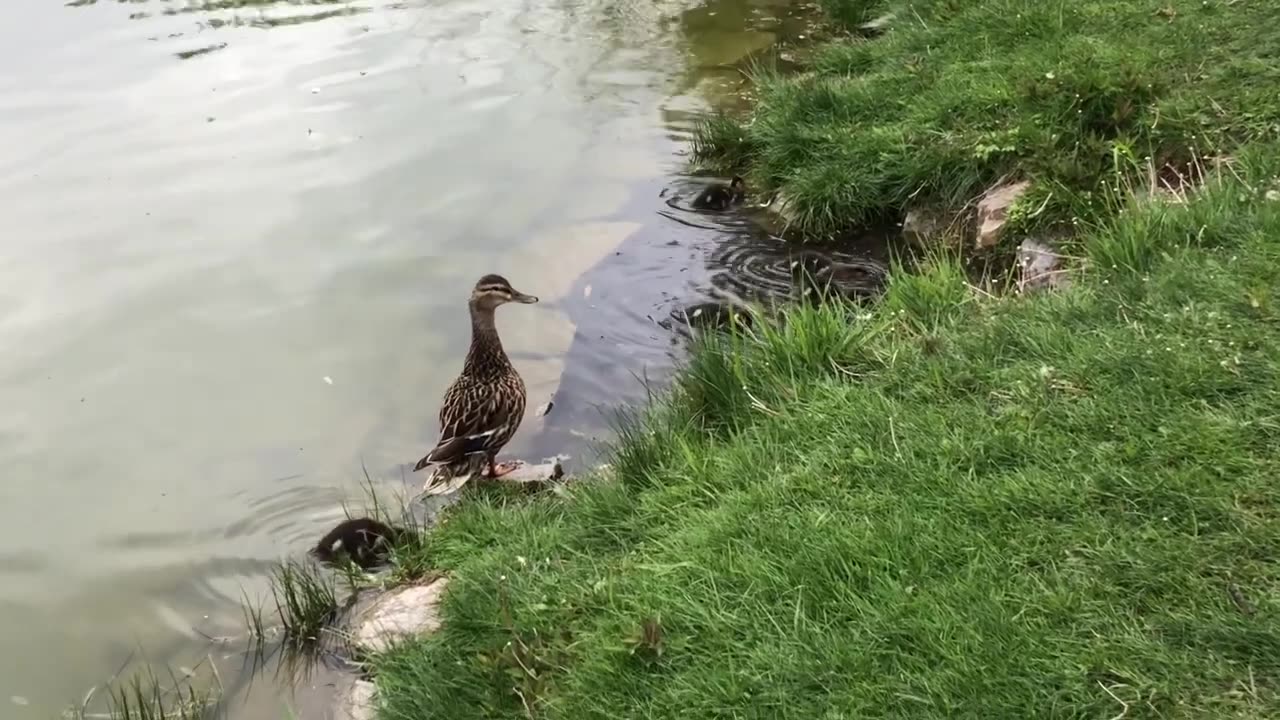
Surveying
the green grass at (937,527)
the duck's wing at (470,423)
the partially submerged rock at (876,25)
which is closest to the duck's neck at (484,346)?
the duck's wing at (470,423)

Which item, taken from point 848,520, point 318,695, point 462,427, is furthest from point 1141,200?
point 318,695

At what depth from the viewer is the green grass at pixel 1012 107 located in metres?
6.49

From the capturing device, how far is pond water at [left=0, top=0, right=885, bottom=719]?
19.0 feet

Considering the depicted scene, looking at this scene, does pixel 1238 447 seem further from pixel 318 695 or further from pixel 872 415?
pixel 318 695

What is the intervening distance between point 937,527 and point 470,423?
304 centimetres

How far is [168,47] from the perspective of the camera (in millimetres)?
13156

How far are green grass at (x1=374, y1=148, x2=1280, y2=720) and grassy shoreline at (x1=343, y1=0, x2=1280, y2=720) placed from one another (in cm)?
1

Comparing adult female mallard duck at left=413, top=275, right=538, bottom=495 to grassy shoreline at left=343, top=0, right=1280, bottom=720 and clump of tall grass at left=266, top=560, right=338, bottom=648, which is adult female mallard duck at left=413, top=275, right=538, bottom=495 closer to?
grassy shoreline at left=343, top=0, right=1280, bottom=720

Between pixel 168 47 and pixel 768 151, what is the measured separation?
8.65 meters

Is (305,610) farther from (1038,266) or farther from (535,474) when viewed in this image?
(1038,266)

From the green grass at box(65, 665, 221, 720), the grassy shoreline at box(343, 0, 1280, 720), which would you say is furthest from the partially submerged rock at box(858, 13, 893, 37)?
the green grass at box(65, 665, 221, 720)

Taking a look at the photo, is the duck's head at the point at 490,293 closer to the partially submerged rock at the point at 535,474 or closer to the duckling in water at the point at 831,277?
the partially submerged rock at the point at 535,474

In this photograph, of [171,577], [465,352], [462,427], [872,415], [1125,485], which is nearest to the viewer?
[1125,485]

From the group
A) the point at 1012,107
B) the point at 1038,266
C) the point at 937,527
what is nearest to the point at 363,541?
the point at 937,527
